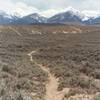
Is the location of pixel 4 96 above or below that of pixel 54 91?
above

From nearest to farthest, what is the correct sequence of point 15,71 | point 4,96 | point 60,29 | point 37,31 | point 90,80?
1. point 4,96
2. point 90,80
3. point 15,71
4. point 37,31
5. point 60,29

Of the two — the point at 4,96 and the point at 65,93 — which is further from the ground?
the point at 4,96

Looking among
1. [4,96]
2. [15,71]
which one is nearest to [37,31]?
[15,71]

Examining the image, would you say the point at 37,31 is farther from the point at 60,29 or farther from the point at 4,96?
the point at 4,96

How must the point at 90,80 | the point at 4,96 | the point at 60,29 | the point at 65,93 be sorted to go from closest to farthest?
1. the point at 4,96
2. the point at 65,93
3. the point at 90,80
4. the point at 60,29

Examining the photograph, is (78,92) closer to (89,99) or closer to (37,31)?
(89,99)

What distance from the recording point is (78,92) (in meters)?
17.8

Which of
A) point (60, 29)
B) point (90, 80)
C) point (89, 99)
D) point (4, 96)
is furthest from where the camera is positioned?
point (60, 29)

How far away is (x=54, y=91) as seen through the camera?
1866 cm

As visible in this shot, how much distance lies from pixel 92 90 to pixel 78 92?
0.85 metres

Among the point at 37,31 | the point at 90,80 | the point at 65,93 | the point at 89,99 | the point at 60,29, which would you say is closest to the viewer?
the point at 89,99

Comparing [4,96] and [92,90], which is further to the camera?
[92,90]

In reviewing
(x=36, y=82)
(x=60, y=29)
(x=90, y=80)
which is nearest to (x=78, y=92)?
(x=90, y=80)

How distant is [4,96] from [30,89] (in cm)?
572
